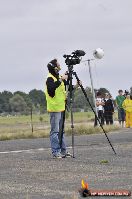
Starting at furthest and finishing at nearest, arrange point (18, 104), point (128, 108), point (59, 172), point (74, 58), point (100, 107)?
1. point (18, 104)
2. point (128, 108)
3. point (100, 107)
4. point (74, 58)
5. point (59, 172)

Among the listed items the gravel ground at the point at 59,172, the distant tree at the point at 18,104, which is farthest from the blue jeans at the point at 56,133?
the distant tree at the point at 18,104

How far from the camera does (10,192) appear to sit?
29.2 feet

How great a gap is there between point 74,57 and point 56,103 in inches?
42.5

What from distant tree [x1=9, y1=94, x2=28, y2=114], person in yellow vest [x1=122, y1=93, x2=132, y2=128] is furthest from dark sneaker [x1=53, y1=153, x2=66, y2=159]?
distant tree [x1=9, y1=94, x2=28, y2=114]

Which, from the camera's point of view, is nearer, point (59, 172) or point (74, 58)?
point (59, 172)

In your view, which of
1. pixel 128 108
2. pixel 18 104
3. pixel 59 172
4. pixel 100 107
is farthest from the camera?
pixel 18 104

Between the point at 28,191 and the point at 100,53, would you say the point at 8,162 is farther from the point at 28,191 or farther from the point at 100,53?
the point at 100,53

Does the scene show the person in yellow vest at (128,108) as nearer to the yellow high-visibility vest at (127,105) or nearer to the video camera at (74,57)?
the yellow high-visibility vest at (127,105)

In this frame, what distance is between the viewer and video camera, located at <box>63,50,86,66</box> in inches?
539

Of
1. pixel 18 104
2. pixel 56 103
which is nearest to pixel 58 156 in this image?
pixel 56 103

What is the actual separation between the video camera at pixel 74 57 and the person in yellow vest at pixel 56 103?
27 centimetres

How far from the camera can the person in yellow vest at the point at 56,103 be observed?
45.5 ft

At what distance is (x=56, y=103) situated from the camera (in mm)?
14039

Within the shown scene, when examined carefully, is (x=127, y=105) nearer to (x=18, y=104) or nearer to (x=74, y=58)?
(x=74, y=58)
